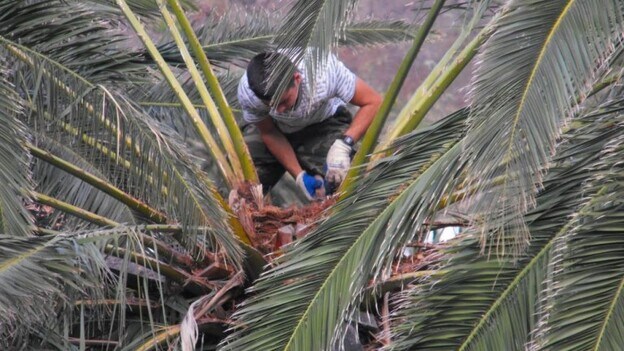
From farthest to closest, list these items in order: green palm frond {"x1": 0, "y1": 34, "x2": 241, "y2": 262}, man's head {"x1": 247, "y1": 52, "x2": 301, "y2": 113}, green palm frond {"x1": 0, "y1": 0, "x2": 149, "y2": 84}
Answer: man's head {"x1": 247, "y1": 52, "x2": 301, "y2": 113} → green palm frond {"x1": 0, "y1": 0, "x2": 149, "y2": 84} → green palm frond {"x1": 0, "y1": 34, "x2": 241, "y2": 262}

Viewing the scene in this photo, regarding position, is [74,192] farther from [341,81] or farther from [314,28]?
[314,28]

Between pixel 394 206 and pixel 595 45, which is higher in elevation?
pixel 595 45

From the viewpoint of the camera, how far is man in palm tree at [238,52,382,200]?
6.72 metres

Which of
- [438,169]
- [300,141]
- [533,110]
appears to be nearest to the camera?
[533,110]

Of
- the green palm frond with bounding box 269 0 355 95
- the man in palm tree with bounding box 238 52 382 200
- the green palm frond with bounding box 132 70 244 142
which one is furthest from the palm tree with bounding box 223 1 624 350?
the green palm frond with bounding box 132 70 244 142

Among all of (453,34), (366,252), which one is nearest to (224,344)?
(366,252)

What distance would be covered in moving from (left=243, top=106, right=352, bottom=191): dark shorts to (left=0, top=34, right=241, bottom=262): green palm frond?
5.54ft

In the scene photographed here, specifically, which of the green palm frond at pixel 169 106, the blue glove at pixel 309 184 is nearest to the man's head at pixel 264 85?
the blue glove at pixel 309 184

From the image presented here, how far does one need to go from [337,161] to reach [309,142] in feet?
2.19

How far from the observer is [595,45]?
3980 millimetres

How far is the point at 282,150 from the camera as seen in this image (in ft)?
24.1

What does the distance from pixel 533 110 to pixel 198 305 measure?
2443mm

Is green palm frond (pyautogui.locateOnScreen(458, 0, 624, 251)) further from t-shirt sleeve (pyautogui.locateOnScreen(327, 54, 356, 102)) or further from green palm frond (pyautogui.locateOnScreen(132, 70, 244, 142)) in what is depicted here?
green palm frond (pyautogui.locateOnScreen(132, 70, 244, 142))

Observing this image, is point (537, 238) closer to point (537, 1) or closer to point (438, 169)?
point (438, 169)
